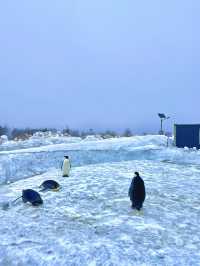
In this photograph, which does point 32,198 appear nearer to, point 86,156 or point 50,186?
point 50,186

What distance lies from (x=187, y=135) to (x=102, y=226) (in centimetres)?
2472

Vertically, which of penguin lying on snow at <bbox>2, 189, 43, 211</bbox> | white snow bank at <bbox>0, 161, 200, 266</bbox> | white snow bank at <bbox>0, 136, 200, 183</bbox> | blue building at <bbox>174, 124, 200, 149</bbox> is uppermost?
blue building at <bbox>174, 124, 200, 149</bbox>

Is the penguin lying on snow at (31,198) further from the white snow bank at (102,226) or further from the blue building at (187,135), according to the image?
the blue building at (187,135)

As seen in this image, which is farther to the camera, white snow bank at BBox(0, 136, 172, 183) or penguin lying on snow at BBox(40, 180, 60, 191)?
white snow bank at BBox(0, 136, 172, 183)

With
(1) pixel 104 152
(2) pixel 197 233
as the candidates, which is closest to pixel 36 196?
(2) pixel 197 233

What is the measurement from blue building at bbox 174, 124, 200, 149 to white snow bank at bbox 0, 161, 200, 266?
1397 centimetres

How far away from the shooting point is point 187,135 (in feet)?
138

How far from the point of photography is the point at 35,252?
16031mm

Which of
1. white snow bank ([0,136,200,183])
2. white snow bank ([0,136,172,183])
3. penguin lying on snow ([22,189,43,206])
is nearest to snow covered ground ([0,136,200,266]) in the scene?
penguin lying on snow ([22,189,43,206])

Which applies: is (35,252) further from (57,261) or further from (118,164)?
(118,164)

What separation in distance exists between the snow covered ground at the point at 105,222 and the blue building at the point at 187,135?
371 inches

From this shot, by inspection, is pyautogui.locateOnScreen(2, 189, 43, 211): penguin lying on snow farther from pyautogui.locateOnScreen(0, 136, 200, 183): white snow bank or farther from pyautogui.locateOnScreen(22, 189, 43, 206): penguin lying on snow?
pyautogui.locateOnScreen(0, 136, 200, 183): white snow bank

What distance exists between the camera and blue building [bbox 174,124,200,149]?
41562 millimetres

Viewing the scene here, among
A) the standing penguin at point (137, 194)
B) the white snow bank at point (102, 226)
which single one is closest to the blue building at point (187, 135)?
the white snow bank at point (102, 226)
